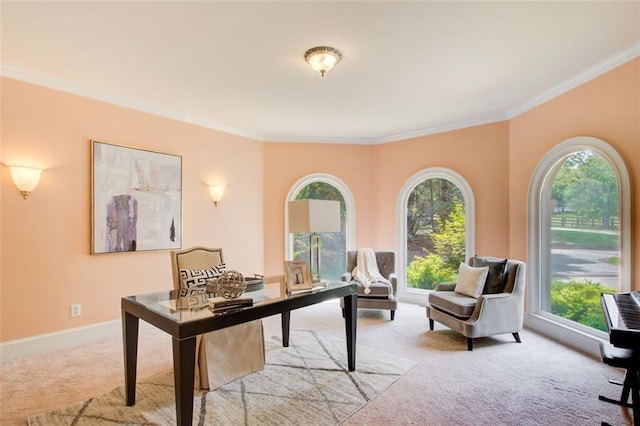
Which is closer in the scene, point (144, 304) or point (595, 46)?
point (144, 304)

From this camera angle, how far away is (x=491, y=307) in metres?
3.29

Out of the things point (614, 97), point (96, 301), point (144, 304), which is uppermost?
point (614, 97)

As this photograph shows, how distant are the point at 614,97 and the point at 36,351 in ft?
19.3

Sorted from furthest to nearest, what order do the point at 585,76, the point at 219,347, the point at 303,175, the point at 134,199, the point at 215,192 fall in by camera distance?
the point at 303,175, the point at 215,192, the point at 134,199, the point at 585,76, the point at 219,347

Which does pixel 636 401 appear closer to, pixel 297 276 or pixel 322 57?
pixel 297 276

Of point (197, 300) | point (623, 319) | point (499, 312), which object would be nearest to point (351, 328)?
point (197, 300)

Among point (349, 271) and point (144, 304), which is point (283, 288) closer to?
point (144, 304)

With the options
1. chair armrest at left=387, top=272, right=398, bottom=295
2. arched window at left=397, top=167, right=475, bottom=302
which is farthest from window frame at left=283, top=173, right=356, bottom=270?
chair armrest at left=387, top=272, right=398, bottom=295

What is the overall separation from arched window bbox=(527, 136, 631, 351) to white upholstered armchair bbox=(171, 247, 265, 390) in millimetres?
3161

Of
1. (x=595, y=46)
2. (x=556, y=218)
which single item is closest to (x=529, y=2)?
(x=595, y=46)

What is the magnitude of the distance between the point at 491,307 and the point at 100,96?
4.70 meters

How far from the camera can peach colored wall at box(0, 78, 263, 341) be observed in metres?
3.02

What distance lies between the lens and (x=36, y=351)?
3.13 metres

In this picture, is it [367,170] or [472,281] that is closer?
[472,281]
